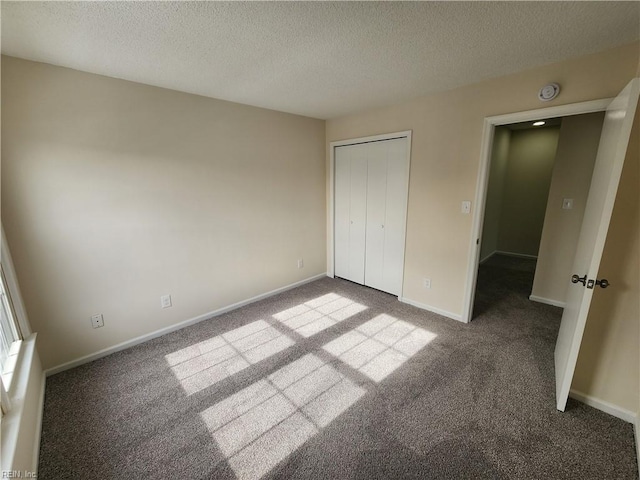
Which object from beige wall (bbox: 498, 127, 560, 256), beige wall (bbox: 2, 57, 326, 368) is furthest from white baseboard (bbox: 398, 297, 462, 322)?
beige wall (bbox: 498, 127, 560, 256)

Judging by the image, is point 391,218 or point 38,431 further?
point 391,218

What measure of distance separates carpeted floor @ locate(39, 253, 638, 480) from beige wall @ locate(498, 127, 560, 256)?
2.77m

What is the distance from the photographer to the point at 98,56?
1.73 meters

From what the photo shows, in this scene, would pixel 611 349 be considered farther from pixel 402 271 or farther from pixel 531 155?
pixel 531 155

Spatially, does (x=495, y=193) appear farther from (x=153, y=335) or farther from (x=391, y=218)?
(x=153, y=335)

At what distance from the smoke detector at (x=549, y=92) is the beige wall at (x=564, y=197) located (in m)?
1.20

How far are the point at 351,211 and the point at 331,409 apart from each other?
2491 millimetres

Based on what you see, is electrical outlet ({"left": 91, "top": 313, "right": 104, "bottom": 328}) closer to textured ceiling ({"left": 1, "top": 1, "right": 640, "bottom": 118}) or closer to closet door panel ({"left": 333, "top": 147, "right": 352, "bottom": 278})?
textured ceiling ({"left": 1, "top": 1, "right": 640, "bottom": 118})

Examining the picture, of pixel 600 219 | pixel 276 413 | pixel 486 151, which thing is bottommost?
pixel 276 413

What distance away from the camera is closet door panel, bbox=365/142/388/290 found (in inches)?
126

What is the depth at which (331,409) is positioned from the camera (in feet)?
5.63

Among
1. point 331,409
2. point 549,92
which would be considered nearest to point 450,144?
point 549,92

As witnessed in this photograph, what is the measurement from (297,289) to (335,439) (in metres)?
2.25

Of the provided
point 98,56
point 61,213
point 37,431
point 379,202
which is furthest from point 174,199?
point 379,202
